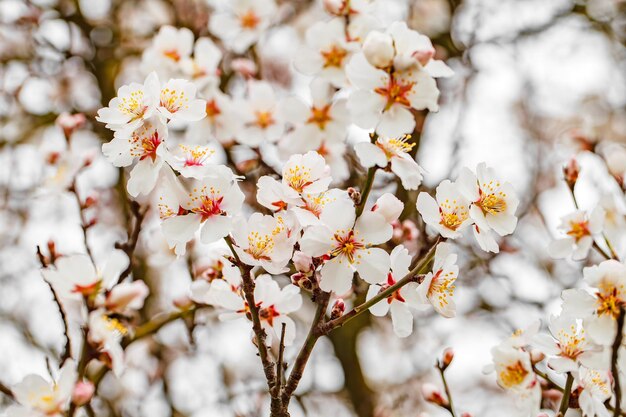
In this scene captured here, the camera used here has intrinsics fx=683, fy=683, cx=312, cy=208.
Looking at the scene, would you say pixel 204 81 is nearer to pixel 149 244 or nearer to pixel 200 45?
pixel 200 45

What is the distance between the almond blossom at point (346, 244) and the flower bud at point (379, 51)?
324 mm

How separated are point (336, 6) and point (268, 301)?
3.61ft

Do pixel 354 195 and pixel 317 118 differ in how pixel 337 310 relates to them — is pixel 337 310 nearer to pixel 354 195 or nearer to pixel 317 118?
pixel 354 195

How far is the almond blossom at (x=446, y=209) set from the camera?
1.50 m

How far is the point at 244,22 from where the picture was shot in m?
3.19

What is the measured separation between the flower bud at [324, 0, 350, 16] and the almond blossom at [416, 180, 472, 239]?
3.08 ft

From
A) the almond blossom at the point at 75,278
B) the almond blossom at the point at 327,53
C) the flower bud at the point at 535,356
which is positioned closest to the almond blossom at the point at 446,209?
the flower bud at the point at 535,356

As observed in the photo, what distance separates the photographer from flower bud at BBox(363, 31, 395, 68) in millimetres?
1490

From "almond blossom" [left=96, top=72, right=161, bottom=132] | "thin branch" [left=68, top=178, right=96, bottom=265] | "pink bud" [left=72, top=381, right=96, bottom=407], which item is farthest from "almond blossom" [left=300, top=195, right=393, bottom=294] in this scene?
"thin branch" [left=68, top=178, right=96, bottom=265]

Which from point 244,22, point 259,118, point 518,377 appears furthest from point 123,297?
point 244,22

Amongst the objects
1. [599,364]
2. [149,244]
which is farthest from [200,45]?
[599,364]

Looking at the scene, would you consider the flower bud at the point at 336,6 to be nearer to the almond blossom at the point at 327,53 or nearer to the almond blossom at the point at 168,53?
the almond blossom at the point at 327,53

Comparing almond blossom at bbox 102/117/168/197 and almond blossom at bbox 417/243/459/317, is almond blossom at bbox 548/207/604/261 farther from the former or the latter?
almond blossom at bbox 102/117/168/197

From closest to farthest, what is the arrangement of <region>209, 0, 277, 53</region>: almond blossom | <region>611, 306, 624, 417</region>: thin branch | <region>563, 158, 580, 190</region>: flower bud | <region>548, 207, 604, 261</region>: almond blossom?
<region>611, 306, 624, 417</region>: thin branch → <region>548, 207, 604, 261</region>: almond blossom → <region>563, 158, 580, 190</region>: flower bud → <region>209, 0, 277, 53</region>: almond blossom
